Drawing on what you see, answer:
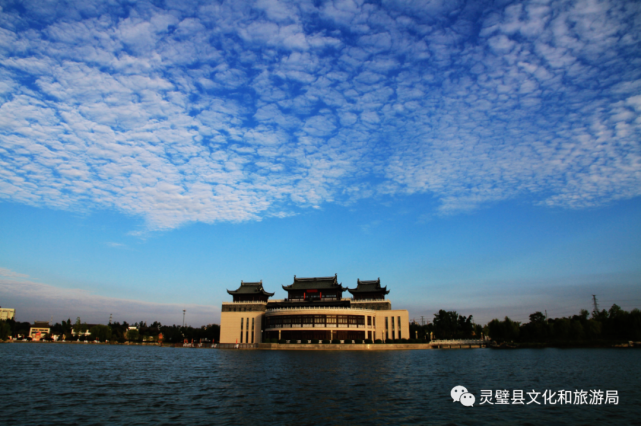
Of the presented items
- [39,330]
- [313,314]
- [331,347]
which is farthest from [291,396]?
[39,330]

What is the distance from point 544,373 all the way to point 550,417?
843 inches

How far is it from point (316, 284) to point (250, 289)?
17853 mm

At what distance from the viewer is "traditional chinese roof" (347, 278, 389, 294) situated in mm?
100062

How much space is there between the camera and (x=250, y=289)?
104m

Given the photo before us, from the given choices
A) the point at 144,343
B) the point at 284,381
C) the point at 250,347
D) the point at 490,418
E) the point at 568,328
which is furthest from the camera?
the point at 144,343

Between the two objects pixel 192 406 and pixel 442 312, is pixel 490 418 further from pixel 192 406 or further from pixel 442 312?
pixel 442 312

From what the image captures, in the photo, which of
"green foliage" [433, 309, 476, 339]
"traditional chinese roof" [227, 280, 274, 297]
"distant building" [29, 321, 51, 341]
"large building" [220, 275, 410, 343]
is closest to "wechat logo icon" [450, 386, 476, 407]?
"large building" [220, 275, 410, 343]

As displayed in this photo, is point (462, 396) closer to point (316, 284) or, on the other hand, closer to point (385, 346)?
point (385, 346)

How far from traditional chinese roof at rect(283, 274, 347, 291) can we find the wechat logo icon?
233ft

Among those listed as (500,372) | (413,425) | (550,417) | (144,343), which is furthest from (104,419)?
(144,343)

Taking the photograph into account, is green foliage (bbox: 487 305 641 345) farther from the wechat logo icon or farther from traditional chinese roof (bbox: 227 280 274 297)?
the wechat logo icon

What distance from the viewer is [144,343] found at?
140500 millimetres

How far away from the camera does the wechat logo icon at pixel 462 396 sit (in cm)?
2356

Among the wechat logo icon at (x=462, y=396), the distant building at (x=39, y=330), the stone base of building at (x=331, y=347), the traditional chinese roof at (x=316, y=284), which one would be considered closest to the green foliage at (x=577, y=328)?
the stone base of building at (x=331, y=347)
